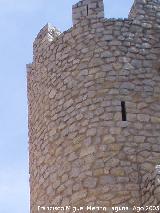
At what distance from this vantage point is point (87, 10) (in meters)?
12.5

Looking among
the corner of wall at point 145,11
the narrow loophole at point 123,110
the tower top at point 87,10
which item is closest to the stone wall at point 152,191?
the narrow loophole at point 123,110

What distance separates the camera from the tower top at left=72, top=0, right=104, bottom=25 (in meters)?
12.4

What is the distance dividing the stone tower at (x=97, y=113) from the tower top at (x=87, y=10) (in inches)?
0.7

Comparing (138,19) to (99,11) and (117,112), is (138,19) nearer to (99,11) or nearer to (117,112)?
(99,11)

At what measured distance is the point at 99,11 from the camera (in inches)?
489

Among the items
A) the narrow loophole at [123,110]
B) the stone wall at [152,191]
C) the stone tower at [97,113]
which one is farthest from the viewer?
the narrow loophole at [123,110]

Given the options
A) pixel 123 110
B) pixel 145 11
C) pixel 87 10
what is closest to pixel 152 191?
pixel 123 110

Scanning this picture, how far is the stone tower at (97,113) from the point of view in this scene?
10.8 meters

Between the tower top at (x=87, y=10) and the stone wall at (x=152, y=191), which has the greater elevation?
the tower top at (x=87, y=10)

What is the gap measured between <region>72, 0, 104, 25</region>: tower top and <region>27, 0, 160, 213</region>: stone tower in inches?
0.7

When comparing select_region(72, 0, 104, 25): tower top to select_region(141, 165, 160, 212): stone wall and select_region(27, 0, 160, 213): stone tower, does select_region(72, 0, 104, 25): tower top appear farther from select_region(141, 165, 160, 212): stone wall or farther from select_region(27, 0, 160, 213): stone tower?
select_region(141, 165, 160, 212): stone wall

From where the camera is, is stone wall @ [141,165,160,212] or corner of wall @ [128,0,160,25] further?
corner of wall @ [128,0,160,25]

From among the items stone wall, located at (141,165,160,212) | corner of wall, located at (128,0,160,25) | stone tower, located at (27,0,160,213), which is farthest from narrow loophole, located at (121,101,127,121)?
corner of wall, located at (128,0,160,25)

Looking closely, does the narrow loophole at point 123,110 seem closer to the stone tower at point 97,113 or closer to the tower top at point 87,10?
the stone tower at point 97,113
